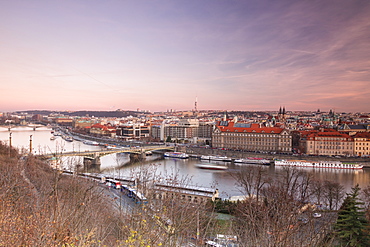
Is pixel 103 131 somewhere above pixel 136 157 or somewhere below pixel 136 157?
above

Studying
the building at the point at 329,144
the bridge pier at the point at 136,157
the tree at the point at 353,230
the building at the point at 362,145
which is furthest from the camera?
the building at the point at 329,144

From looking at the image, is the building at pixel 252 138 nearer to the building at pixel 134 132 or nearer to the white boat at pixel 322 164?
the white boat at pixel 322 164

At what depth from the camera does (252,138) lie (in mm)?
26250

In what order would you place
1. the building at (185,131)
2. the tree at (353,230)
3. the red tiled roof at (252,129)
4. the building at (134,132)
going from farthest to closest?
the building at (134,132), the building at (185,131), the red tiled roof at (252,129), the tree at (353,230)

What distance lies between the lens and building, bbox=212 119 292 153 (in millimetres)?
24969

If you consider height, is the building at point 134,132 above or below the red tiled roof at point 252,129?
below

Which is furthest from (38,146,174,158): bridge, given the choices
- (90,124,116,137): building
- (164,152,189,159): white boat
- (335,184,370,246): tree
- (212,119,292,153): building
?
(90,124,116,137): building

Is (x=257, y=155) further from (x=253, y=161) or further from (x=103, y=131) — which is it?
(x=103, y=131)

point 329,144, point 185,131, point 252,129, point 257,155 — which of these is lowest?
point 257,155

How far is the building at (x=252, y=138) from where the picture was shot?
25.0 meters

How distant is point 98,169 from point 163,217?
593 inches

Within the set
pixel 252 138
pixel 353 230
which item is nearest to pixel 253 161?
pixel 252 138

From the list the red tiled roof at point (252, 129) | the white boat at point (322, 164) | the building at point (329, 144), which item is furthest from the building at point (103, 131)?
the white boat at point (322, 164)

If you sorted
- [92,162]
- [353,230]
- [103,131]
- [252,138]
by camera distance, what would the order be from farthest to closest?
1. [103,131]
2. [252,138]
3. [92,162]
4. [353,230]
